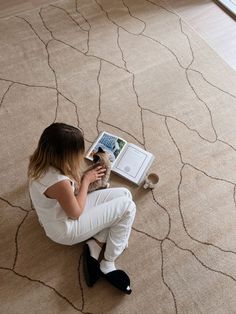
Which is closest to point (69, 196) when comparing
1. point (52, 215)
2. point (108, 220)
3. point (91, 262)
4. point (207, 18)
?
point (52, 215)

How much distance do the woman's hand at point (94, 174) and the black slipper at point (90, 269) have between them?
1.08ft

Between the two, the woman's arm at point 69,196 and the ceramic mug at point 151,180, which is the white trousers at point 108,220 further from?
the ceramic mug at point 151,180

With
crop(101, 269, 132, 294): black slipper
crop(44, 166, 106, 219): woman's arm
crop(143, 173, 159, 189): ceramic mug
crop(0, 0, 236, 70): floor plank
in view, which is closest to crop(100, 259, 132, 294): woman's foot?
crop(101, 269, 132, 294): black slipper

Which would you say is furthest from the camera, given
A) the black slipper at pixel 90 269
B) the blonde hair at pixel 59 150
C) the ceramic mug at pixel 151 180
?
the ceramic mug at pixel 151 180

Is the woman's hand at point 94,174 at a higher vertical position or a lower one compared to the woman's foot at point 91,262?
higher

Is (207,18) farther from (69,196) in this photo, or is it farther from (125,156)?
(69,196)

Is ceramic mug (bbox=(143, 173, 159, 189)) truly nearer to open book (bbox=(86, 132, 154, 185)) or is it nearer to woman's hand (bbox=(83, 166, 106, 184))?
open book (bbox=(86, 132, 154, 185))

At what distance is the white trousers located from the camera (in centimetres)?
143

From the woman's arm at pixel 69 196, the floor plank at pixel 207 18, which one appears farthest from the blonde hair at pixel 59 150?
the floor plank at pixel 207 18

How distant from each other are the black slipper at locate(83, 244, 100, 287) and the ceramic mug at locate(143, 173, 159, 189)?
470 millimetres

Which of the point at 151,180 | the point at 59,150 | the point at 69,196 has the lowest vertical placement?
the point at 151,180

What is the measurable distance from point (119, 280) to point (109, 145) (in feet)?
2.29

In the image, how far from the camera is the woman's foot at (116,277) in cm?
143

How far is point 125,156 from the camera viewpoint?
5.93 feet
